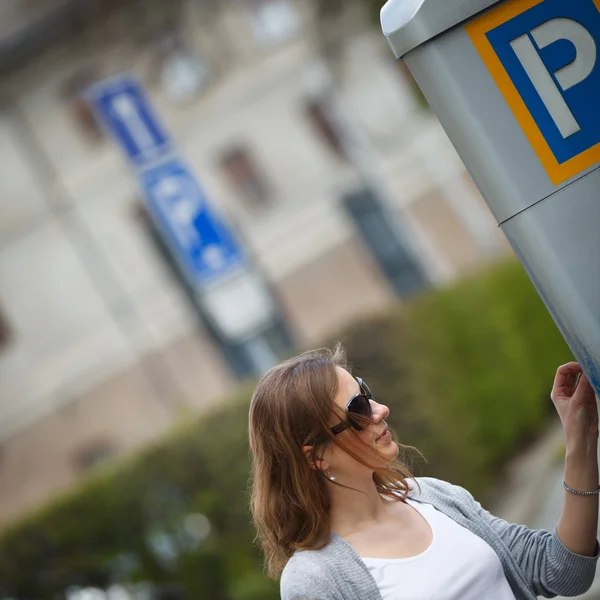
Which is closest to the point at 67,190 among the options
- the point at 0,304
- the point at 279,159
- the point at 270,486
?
the point at 0,304

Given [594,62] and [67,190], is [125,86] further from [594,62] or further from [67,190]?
[67,190]

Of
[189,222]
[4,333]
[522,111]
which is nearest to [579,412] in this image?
[522,111]

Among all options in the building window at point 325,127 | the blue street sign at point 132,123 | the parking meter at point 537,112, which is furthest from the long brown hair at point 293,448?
the building window at point 325,127

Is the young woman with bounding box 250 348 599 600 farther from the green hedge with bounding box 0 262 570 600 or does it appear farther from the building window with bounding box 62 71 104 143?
the building window with bounding box 62 71 104 143

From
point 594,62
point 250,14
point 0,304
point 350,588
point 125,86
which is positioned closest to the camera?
point 594,62

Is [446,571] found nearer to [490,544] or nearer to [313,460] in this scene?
[490,544]

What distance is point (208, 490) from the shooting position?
7.24 metres

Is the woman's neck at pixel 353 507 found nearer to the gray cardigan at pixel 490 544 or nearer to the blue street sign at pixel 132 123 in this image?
the gray cardigan at pixel 490 544

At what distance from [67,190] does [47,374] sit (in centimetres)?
381

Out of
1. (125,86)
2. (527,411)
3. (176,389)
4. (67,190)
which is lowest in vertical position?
(527,411)

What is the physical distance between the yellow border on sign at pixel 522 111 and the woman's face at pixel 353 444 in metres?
0.71

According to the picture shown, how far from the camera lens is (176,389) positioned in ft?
66.5

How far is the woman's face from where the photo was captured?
7.86 ft

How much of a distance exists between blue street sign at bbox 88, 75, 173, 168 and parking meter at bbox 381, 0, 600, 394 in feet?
20.6
